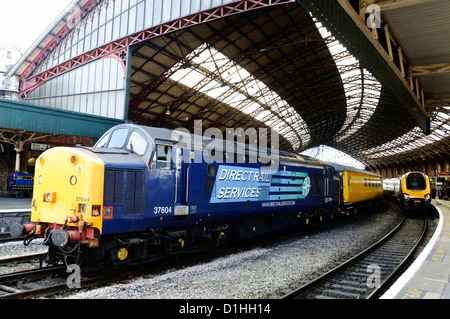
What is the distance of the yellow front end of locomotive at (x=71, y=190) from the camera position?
7.14 meters

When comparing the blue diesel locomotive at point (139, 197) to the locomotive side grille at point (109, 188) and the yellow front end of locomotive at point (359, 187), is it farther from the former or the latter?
the yellow front end of locomotive at point (359, 187)

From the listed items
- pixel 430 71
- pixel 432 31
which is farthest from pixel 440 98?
pixel 432 31

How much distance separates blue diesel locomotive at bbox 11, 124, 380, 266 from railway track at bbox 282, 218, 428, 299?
136 inches

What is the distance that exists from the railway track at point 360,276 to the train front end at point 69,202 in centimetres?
443

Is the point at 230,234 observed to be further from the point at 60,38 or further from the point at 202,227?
the point at 60,38

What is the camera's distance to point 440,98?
18172 mm

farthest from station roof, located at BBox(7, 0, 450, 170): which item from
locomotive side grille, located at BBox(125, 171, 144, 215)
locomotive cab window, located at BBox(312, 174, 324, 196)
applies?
locomotive side grille, located at BBox(125, 171, 144, 215)

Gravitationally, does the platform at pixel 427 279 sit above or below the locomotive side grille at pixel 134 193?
below

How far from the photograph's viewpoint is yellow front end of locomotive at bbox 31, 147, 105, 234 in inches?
281

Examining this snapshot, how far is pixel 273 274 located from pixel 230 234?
279cm

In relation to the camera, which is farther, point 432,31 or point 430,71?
point 430,71

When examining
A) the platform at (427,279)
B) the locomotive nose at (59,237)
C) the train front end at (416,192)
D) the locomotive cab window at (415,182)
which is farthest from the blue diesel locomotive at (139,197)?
the locomotive cab window at (415,182)

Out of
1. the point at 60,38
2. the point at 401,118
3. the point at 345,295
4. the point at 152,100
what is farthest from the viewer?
the point at 401,118

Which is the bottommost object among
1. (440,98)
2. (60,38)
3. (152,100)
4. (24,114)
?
(24,114)
